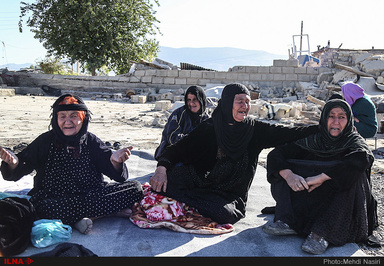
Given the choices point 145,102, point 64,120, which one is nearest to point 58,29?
point 145,102

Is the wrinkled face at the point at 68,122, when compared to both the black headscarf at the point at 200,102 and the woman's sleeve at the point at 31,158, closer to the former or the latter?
the woman's sleeve at the point at 31,158

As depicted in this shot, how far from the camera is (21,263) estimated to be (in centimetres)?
215

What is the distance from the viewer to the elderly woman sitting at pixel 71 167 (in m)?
2.86

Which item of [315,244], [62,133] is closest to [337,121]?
[315,244]

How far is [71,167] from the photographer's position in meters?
2.99

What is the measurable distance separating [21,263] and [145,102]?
1183 cm

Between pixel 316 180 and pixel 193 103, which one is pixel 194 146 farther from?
pixel 193 103

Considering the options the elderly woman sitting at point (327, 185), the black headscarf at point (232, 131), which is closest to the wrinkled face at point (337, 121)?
the elderly woman sitting at point (327, 185)

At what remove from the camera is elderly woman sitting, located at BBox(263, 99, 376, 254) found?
8.63 ft

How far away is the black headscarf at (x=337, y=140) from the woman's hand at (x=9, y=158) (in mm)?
2262

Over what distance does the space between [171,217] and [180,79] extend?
507 inches

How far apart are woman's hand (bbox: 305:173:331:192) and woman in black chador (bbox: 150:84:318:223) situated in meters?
0.45

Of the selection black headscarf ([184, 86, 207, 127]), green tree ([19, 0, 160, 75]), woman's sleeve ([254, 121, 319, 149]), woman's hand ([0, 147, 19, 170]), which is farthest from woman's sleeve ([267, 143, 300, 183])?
green tree ([19, 0, 160, 75])

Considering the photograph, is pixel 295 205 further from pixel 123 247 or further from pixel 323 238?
pixel 123 247
